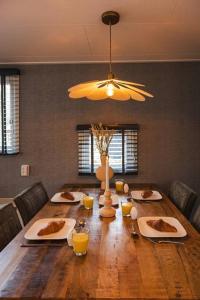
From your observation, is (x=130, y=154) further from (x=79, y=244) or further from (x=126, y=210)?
(x=79, y=244)

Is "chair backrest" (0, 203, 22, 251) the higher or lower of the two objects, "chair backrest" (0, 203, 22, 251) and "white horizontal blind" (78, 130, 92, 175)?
the lower

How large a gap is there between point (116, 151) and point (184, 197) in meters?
1.16

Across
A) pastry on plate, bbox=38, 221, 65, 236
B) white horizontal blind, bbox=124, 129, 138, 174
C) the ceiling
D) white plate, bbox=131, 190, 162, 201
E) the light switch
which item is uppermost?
the ceiling

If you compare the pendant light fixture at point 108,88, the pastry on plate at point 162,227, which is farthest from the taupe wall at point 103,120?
the pastry on plate at point 162,227

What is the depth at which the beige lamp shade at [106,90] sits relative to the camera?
6.60 ft

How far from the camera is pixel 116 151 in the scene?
3.23m

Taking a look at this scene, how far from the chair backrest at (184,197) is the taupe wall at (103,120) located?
0.68 metres

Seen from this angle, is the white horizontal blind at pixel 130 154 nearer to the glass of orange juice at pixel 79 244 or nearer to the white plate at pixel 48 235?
the white plate at pixel 48 235

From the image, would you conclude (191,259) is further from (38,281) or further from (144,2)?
(144,2)

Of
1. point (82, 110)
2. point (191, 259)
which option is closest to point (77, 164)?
point (82, 110)

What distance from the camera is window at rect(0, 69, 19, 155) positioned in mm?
3195

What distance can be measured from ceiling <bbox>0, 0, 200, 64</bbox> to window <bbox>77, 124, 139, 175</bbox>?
2.79 feet

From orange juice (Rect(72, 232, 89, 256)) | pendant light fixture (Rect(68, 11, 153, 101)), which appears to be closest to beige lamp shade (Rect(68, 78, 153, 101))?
pendant light fixture (Rect(68, 11, 153, 101))

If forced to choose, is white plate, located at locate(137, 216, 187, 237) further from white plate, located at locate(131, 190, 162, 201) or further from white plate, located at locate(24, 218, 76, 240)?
white plate, located at locate(131, 190, 162, 201)
